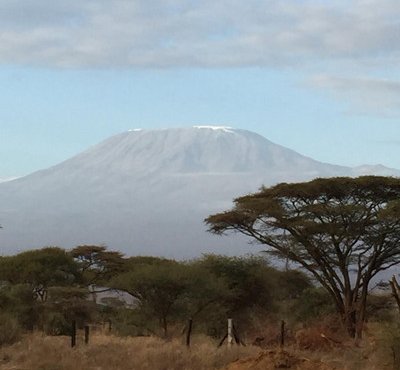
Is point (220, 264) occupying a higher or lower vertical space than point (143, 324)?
higher

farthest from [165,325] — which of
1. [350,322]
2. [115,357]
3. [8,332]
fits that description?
[115,357]

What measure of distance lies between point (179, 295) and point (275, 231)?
553cm

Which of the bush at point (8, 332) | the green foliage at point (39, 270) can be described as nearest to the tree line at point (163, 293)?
the green foliage at point (39, 270)

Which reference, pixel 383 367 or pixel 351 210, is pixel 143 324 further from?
pixel 383 367

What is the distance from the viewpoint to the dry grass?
19781 mm

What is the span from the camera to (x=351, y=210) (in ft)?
105

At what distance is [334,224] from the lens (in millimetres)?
32281

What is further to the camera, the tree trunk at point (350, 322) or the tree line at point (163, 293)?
the tree line at point (163, 293)

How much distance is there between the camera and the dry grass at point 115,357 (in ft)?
64.9

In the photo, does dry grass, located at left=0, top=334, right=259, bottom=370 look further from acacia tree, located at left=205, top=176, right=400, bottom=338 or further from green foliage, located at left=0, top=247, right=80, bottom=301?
green foliage, located at left=0, top=247, right=80, bottom=301

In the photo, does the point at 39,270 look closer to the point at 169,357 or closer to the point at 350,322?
the point at 350,322

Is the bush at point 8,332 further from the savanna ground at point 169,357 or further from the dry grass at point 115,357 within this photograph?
the dry grass at point 115,357

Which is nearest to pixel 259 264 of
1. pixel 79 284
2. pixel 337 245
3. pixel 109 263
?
pixel 337 245

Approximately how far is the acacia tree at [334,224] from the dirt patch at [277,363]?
13348mm
